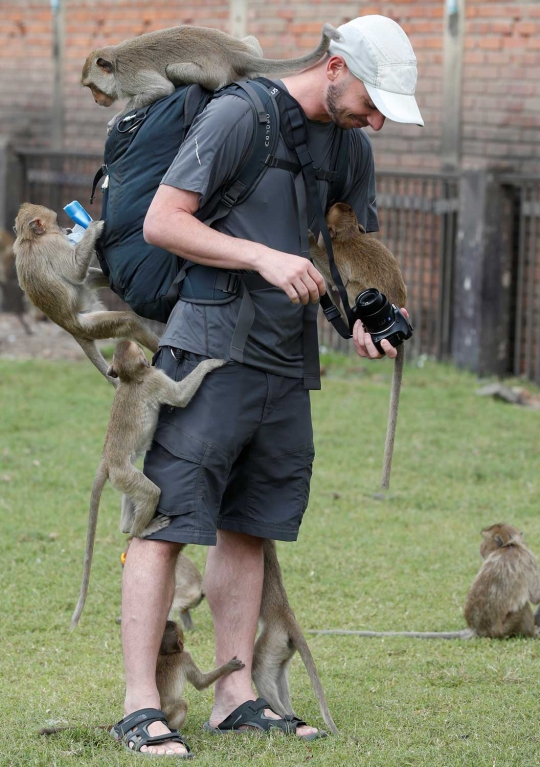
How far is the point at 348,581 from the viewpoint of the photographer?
6.09 meters

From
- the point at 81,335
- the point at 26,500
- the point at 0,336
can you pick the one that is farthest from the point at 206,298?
the point at 0,336

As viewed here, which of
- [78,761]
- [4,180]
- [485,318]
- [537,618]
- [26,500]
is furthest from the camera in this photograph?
[4,180]

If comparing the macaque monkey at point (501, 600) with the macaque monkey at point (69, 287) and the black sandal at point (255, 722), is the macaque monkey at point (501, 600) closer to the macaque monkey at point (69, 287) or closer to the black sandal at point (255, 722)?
the black sandal at point (255, 722)

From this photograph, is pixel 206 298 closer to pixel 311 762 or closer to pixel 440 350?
pixel 311 762

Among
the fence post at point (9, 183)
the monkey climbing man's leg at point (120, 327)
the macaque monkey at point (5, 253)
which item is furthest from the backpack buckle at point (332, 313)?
the fence post at point (9, 183)

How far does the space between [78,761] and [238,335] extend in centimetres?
143

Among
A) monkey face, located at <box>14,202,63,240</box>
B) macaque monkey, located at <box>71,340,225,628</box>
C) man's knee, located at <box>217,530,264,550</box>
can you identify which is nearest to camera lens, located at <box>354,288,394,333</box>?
macaque monkey, located at <box>71,340,225,628</box>

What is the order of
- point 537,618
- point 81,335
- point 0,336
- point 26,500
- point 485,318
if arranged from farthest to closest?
point 0,336, point 485,318, point 26,500, point 537,618, point 81,335

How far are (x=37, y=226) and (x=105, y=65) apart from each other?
842 mm

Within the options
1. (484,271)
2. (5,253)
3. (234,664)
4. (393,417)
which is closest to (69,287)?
(393,417)

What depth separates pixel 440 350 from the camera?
11477mm

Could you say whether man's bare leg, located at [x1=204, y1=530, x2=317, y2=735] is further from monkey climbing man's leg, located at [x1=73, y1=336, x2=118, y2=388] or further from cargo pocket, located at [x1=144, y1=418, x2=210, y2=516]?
monkey climbing man's leg, located at [x1=73, y1=336, x2=118, y2=388]

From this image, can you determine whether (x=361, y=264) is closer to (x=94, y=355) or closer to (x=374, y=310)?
(x=374, y=310)

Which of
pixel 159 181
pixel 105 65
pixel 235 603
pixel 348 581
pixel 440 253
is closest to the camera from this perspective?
pixel 159 181
